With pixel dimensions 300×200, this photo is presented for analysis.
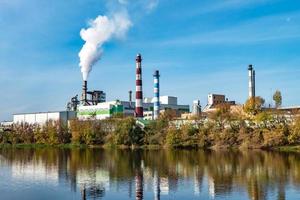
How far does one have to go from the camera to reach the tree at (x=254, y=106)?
48.0 m

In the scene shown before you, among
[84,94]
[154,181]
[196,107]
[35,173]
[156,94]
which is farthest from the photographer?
[84,94]

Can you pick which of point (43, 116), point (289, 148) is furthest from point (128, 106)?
point (289, 148)

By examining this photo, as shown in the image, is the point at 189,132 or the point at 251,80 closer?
the point at 189,132

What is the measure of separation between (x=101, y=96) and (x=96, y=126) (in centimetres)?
2032

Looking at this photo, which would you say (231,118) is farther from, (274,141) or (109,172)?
(109,172)

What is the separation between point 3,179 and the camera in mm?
21703

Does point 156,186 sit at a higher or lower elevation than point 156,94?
lower

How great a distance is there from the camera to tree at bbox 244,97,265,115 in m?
48.0

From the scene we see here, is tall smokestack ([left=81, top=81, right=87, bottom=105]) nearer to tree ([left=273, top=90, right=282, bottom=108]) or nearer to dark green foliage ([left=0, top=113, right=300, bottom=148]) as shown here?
dark green foliage ([left=0, top=113, right=300, bottom=148])

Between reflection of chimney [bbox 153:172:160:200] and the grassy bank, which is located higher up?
the grassy bank

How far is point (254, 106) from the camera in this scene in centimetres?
4834

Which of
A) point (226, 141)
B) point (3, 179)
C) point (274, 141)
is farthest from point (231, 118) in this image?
point (3, 179)

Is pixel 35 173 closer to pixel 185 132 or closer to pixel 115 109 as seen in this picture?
pixel 185 132

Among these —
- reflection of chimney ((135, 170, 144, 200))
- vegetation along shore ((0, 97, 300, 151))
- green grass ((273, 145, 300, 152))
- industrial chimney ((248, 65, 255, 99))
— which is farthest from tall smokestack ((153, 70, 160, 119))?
reflection of chimney ((135, 170, 144, 200))
